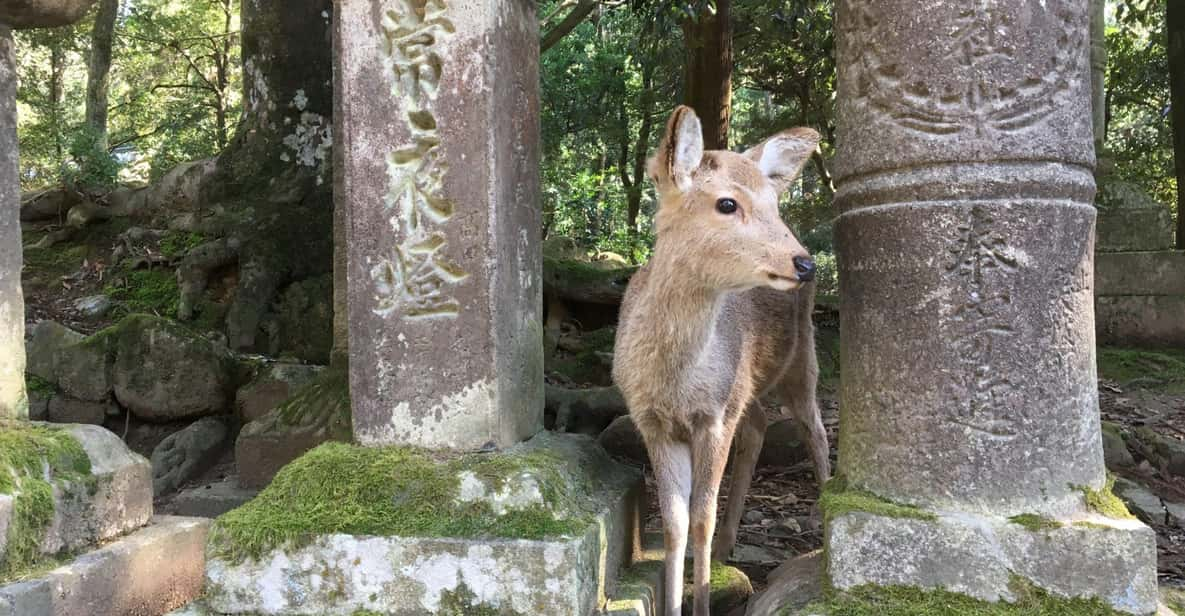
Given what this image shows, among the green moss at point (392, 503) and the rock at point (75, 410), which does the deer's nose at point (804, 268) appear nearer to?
the green moss at point (392, 503)

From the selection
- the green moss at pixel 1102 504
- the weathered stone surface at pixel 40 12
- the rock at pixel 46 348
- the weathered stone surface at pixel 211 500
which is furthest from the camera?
the rock at pixel 46 348

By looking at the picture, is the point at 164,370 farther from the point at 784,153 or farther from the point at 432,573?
the point at 784,153

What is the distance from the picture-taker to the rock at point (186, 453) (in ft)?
19.0

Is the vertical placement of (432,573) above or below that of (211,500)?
above

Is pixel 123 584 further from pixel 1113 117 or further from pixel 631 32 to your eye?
pixel 1113 117

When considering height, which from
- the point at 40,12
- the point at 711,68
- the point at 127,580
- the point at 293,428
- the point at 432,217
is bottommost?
the point at 127,580

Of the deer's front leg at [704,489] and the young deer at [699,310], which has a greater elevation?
the young deer at [699,310]

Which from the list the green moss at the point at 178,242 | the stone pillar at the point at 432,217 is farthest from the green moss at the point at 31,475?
the green moss at the point at 178,242

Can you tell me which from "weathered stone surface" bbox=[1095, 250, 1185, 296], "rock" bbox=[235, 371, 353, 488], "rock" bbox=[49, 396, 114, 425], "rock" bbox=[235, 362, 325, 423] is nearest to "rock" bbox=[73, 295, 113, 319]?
"rock" bbox=[49, 396, 114, 425]

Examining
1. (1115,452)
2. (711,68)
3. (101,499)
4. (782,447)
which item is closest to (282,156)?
(711,68)

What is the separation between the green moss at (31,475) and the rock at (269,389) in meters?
2.85

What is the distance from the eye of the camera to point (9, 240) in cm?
306

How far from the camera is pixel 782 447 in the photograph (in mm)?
5785

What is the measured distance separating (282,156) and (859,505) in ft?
20.1
